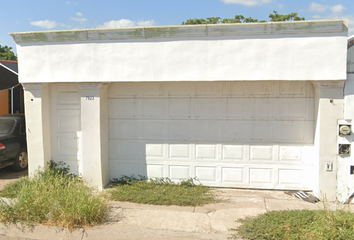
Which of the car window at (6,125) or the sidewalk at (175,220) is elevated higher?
the car window at (6,125)

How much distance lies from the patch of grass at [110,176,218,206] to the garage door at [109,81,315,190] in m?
0.18

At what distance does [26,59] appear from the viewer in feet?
23.7

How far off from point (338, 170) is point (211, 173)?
8.56 ft

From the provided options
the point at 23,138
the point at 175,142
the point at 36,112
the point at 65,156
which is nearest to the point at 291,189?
the point at 175,142

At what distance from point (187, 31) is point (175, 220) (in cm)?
370

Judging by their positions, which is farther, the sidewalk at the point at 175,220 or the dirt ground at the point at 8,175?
the dirt ground at the point at 8,175

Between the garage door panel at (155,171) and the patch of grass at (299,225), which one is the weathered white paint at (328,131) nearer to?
the patch of grass at (299,225)

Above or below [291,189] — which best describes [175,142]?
above

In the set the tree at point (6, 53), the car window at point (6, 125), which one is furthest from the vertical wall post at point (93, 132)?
the tree at point (6, 53)

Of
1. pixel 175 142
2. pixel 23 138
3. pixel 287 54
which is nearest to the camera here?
pixel 287 54

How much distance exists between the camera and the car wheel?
28.7ft

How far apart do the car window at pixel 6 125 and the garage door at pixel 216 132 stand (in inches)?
128

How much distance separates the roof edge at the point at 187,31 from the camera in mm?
6156

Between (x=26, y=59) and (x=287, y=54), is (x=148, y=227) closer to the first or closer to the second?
(x=287, y=54)
